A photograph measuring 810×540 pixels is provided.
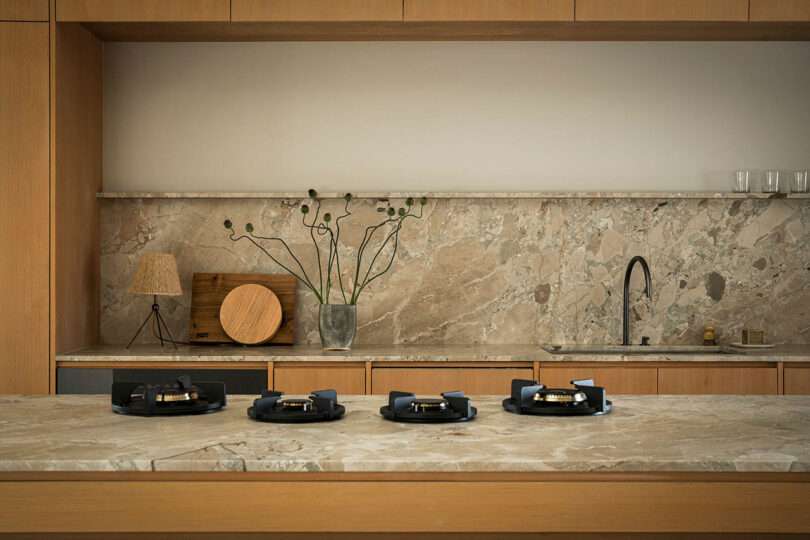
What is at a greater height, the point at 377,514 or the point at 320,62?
the point at 320,62

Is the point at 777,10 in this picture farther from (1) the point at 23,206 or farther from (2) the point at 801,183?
(1) the point at 23,206

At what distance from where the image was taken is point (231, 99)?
14.9 ft

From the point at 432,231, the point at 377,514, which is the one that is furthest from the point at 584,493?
the point at 432,231

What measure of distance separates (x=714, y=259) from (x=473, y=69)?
61.2 inches

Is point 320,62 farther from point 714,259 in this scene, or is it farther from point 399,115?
point 714,259

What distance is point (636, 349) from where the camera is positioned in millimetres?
4316

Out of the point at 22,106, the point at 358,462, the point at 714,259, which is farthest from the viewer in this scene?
the point at 714,259

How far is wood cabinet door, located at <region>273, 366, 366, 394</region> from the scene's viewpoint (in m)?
3.80

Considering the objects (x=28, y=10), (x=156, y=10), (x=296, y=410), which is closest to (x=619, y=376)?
(x=296, y=410)

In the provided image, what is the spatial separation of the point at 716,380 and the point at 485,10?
192 centimetres

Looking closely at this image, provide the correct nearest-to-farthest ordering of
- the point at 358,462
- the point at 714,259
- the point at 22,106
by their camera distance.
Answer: the point at 358,462 → the point at 22,106 → the point at 714,259

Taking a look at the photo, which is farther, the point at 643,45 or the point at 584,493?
the point at 643,45

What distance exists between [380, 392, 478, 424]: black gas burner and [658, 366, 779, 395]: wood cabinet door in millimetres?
2088

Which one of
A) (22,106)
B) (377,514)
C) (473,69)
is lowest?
(377,514)
